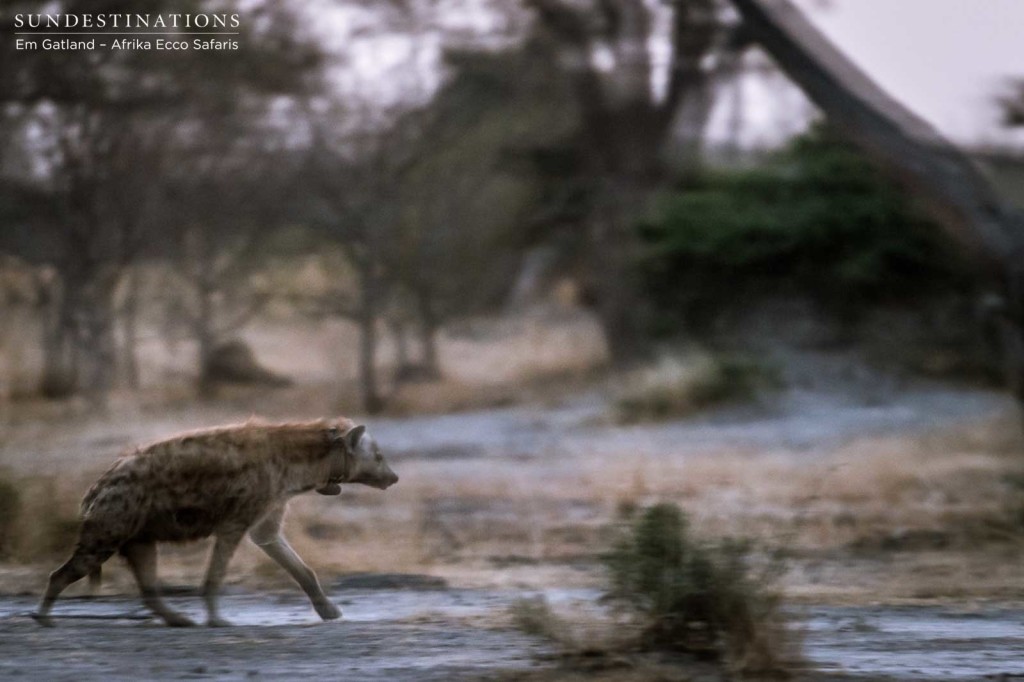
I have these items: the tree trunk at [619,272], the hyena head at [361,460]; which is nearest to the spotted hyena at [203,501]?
the hyena head at [361,460]

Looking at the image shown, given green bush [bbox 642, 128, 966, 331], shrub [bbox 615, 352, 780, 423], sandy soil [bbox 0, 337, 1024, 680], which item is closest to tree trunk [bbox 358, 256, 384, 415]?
sandy soil [bbox 0, 337, 1024, 680]

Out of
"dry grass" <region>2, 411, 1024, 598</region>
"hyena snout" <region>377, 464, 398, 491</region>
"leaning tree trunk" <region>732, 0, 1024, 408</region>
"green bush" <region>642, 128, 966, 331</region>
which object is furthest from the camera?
"green bush" <region>642, 128, 966, 331</region>

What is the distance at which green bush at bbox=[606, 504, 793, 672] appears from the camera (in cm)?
659

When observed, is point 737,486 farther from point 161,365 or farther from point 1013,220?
point 161,365

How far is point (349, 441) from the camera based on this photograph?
8328 mm

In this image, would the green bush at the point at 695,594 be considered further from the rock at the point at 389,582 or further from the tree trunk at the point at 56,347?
the tree trunk at the point at 56,347

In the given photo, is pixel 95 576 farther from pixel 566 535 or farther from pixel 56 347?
pixel 56 347

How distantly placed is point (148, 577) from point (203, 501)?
1.70ft

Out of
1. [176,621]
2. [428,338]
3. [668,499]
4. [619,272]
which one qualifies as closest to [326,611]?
[176,621]

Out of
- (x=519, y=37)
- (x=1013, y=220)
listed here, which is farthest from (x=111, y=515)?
(x=519, y=37)

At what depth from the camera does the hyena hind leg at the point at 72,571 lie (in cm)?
757

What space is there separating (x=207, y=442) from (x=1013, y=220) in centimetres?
889

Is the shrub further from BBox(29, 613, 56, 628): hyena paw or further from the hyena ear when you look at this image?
BBox(29, 613, 56, 628): hyena paw

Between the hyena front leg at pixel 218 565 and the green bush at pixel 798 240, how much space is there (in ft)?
54.4
